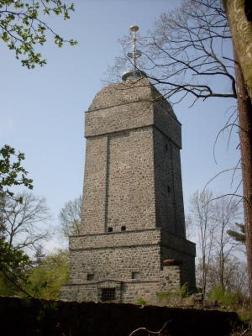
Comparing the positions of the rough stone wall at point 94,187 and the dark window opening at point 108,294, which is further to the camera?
the rough stone wall at point 94,187

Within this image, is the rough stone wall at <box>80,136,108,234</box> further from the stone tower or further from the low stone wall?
the low stone wall

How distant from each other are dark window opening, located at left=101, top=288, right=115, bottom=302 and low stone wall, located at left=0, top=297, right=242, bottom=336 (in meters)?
8.72

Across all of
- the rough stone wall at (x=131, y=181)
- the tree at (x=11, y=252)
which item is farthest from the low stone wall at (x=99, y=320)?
the rough stone wall at (x=131, y=181)

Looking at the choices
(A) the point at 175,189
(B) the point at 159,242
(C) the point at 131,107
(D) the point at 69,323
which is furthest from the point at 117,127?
(D) the point at 69,323

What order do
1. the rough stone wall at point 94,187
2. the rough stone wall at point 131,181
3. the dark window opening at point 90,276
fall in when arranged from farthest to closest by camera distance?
the rough stone wall at point 94,187 → the rough stone wall at point 131,181 → the dark window opening at point 90,276

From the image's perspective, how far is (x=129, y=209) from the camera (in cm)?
2452

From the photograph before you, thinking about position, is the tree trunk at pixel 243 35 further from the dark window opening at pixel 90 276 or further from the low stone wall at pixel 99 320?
the dark window opening at pixel 90 276

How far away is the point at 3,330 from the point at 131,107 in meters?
20.9

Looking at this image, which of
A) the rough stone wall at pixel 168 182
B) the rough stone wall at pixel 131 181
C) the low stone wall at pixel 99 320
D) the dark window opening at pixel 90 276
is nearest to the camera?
the low stone wall at pixel 99 320

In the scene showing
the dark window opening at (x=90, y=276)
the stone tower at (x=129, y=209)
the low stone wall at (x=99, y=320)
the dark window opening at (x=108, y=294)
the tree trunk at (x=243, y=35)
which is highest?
the stone tower at (x=129, y=209)

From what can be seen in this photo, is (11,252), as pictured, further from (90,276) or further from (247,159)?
(90,276)

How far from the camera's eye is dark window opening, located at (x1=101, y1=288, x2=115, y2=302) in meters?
22.0

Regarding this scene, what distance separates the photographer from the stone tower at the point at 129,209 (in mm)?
21938

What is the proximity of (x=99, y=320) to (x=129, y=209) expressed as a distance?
49.3ft
